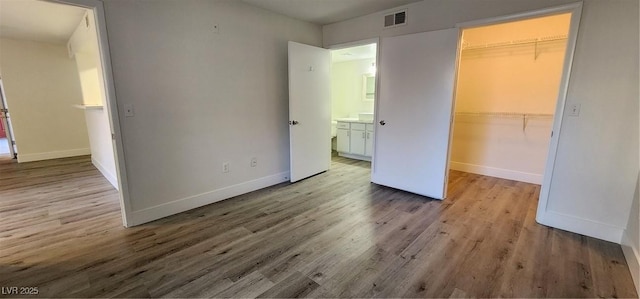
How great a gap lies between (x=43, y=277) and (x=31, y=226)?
3.89 feet

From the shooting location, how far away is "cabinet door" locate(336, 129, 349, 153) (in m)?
5.50

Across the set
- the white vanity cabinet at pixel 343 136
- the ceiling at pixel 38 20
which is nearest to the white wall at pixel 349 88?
the white vanity cabinet at pixel 343 136

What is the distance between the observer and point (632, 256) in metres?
2.00

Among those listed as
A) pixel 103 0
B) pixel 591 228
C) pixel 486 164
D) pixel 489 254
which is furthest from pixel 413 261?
pixel 103 0

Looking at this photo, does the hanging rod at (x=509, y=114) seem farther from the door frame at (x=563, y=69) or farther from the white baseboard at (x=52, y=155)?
the white baseboard at (x=52, y=155)

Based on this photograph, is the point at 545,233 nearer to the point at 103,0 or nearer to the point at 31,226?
the point at 103,0

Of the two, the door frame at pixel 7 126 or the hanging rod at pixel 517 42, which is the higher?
the hanging rod at pixel 517 42

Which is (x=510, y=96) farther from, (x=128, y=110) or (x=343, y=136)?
(x=128, y=110)

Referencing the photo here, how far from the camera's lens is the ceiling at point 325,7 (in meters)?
3.14

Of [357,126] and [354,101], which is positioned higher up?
[354,101]

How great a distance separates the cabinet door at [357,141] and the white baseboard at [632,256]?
3.55 meters

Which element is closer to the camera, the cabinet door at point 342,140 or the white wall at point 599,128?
the white wall at point 599,128

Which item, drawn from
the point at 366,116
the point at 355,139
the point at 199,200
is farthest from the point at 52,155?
the point at 366,116

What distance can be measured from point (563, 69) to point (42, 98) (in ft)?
27.0
